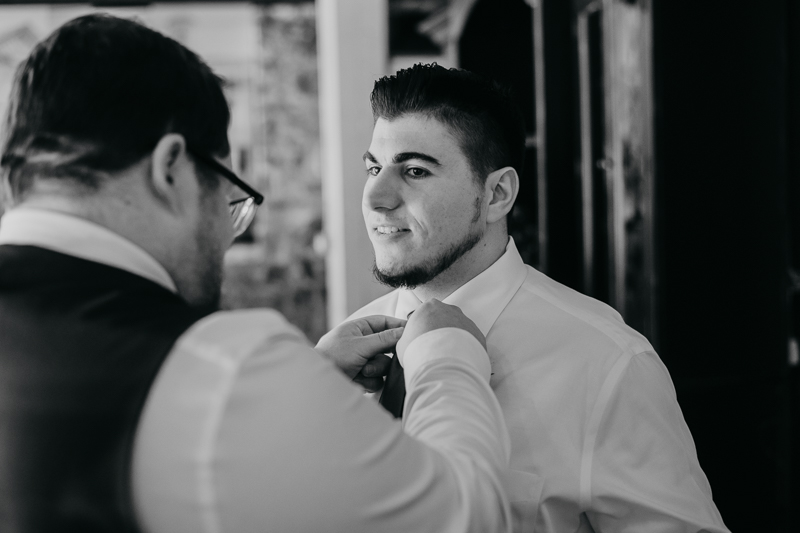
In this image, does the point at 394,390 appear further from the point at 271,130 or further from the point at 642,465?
the point at 271,130

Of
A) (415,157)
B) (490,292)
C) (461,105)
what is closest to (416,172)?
(415,157)

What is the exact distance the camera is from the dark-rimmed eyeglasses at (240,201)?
0.94 meters

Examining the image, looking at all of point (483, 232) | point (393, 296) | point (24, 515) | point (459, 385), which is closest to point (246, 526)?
point (24, 515)

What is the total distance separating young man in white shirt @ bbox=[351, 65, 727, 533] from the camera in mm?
1194

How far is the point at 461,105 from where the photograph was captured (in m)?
1.47

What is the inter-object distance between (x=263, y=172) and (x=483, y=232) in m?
→ 3.76

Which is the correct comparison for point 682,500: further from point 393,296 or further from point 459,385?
point 393,296

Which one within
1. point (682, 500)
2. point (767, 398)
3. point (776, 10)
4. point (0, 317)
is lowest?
point (767, 398)

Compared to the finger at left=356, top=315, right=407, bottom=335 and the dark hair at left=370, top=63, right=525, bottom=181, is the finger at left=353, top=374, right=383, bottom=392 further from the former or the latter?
the dark hair at left=370, top=63, right=525, bottom=181

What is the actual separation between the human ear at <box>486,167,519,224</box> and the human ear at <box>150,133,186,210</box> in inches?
28.5

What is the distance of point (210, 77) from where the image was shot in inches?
36.7

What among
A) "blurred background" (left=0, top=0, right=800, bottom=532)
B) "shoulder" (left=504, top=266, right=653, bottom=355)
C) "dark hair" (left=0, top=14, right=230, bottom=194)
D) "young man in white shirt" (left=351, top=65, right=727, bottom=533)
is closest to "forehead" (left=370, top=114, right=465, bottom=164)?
"young man in white shirt" (left=351, top=65, right=727, bottom=533)

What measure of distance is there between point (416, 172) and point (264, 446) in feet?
2.60

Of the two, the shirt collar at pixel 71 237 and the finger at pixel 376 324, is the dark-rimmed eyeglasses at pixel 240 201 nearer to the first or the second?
the shirt collar at pixel 71 237
